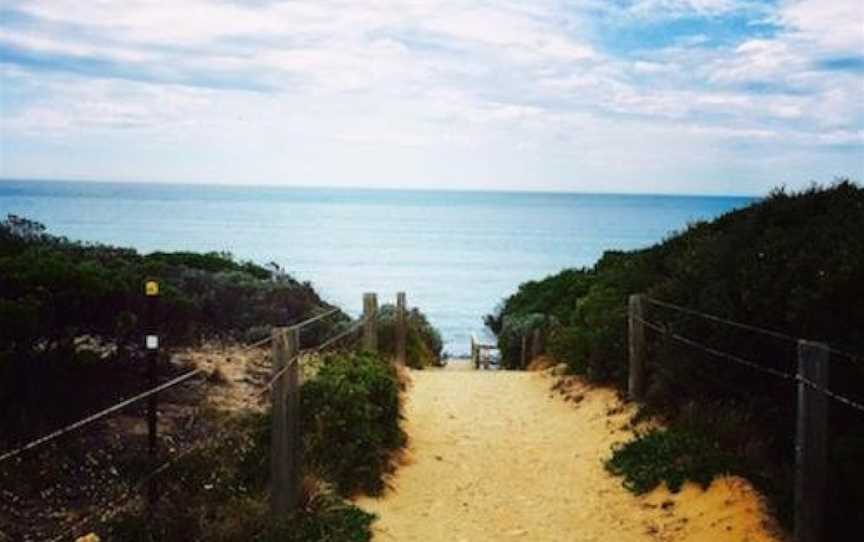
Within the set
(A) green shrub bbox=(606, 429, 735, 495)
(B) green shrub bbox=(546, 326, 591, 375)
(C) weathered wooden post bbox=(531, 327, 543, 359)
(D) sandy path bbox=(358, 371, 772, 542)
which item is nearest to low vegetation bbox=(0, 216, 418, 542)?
(D) sandy path bbox=(358, 371, 772, 542)

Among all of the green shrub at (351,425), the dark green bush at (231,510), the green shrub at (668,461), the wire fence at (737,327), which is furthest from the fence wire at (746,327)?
the dark green bush at (231,510)

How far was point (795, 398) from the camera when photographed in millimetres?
8102

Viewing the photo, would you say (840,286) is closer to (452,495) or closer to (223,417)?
(452,495)

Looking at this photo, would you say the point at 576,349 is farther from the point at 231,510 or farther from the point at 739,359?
the point at 231,510

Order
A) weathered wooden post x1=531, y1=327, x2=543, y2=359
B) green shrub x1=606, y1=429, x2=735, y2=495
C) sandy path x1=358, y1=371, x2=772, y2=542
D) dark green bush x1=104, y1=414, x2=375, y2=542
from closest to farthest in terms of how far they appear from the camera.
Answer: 1. dark green bush x1=104, y1=414, x2=375, y2=542
2. sandy path x1=358, y1=371, x2=772, y2=542
3. green shrub x1=606, y1=429, x2=735, y2=495
4. weathered wooden post x1=531, y1=327, x2=543, y2=359

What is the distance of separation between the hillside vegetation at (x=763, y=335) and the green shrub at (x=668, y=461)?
32 millimetres

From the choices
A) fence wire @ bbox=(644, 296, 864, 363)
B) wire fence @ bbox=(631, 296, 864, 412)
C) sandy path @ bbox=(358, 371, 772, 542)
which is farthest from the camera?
sandy path @ bbox=(358, 371, 772, 542)

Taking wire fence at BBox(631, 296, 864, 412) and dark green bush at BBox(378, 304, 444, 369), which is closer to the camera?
wire fence at BBox(631, 296, 864, 412)

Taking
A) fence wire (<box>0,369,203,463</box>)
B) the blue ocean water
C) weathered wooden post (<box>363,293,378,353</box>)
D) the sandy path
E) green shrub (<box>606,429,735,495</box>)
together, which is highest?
fence wire (<box>0,369,203,463</box>)

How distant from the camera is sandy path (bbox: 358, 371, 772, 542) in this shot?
7828 mm

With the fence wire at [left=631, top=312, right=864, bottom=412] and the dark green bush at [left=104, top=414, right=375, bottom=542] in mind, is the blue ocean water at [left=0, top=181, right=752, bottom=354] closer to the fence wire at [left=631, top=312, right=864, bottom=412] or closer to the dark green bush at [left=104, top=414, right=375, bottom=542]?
the fence wire at [left=631, top=312, right=864, bottom=412]

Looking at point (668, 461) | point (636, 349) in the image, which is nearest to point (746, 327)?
point (668, 461)

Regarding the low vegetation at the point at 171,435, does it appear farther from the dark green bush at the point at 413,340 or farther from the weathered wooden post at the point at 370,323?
the dark green bush at the point at 413,340

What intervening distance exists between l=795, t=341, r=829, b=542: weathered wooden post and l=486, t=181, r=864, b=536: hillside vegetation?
0.16m
